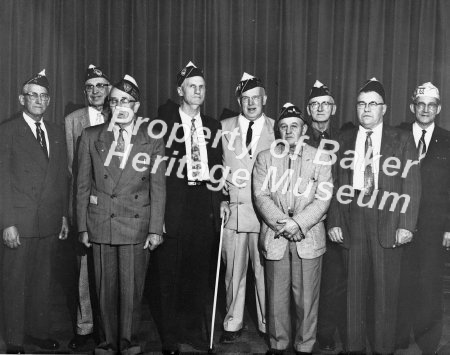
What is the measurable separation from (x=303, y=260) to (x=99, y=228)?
1153mm

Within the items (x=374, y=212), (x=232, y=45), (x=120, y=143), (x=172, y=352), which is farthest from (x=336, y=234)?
(x=232, y=45)

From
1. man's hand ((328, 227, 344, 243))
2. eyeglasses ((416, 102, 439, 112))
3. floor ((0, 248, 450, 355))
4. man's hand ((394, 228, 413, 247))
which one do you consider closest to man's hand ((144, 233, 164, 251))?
floor ((0, 248, 450, 355))

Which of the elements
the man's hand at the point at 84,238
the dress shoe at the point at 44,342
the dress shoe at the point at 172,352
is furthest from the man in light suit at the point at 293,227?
the dress shoe at the point at 44,342

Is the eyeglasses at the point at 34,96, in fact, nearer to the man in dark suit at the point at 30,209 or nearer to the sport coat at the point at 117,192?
the man in dark suit at the point at 30,209

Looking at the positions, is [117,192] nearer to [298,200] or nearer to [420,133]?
[298,200]

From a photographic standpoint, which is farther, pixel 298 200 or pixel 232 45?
pixel 232 45

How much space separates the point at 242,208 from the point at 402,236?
0.96 m

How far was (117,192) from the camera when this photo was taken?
300cm

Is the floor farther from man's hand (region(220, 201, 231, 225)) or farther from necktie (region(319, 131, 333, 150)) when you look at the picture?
necktie (region(319, 131, 333, 150))

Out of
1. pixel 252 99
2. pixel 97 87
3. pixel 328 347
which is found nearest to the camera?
pixel 328 347

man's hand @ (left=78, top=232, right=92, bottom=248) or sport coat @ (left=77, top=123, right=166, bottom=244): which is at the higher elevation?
sport coat @ (left=77, top=123, right=166, bottom=244)

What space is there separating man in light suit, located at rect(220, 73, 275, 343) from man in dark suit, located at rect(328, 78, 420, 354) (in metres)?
0.50

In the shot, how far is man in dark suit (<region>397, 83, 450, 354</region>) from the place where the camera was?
10.7ft

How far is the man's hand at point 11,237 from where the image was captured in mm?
3125
